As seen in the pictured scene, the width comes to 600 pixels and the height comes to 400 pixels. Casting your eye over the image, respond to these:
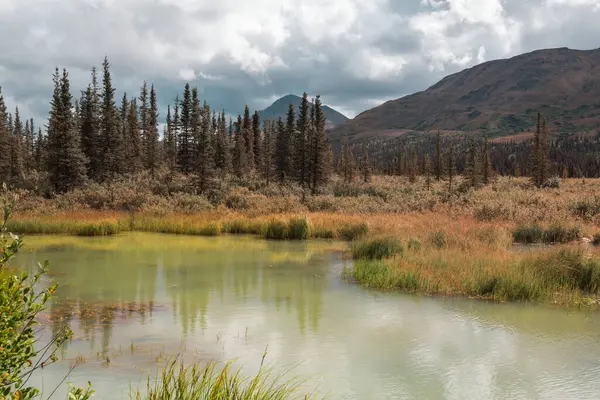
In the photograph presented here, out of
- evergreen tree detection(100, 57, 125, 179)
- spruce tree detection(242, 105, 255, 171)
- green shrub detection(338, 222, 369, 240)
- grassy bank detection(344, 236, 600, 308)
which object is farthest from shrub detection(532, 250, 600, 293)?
spruce tree detection(242, 105, 255, 171)

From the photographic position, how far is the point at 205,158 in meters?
44.0

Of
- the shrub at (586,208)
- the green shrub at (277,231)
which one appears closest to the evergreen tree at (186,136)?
the green shrub at (277,231)

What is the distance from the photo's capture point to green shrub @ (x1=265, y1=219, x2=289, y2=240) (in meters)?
26.1

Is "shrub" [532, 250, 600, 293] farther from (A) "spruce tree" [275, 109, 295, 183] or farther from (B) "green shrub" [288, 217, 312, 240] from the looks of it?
(A) "spruce tree" [275, 109, 295, 183]

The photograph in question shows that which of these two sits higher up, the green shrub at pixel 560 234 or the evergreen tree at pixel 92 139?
the evergreen tree at pixel 92 139

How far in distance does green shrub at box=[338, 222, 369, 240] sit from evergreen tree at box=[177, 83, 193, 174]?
3756 cm

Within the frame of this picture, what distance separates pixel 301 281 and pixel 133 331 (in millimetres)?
6515

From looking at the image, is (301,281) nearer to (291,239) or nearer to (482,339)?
(482,339)

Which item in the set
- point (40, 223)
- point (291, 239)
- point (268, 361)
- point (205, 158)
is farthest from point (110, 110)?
point (268, 361)

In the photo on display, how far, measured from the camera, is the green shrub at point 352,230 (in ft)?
82.6

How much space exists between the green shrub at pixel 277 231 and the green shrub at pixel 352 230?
2805 millimetres

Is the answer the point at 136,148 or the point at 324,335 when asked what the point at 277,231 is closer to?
the point at 324,335

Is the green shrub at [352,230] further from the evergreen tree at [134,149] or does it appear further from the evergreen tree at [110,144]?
the evergreen tree at [134,149]

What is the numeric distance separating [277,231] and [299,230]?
47.0 inches
